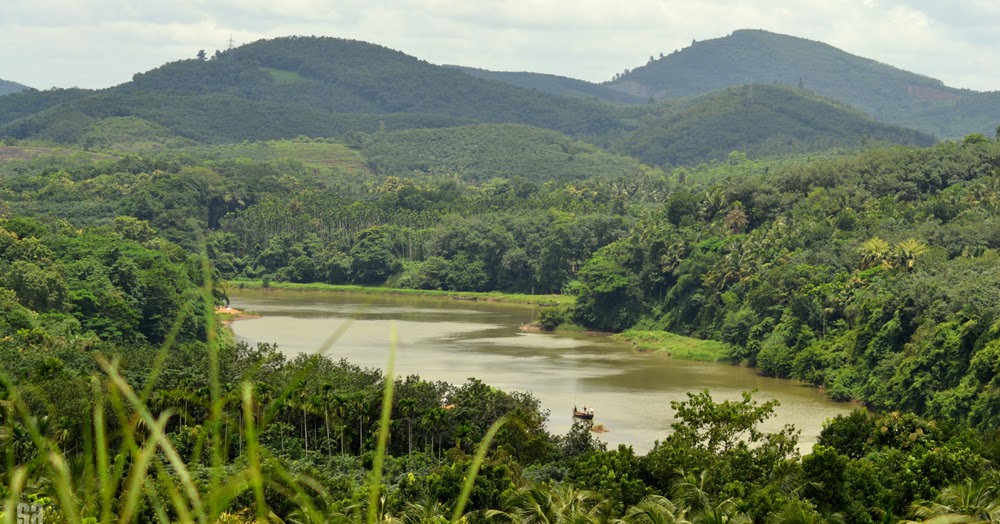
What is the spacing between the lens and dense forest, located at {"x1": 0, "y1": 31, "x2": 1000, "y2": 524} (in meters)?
20.9

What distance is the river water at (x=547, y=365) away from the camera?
2046 inches

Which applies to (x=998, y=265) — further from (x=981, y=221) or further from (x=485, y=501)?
(x=485, y=501)

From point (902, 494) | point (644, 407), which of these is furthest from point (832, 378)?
point (902, 494)

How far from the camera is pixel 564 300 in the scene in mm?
102688

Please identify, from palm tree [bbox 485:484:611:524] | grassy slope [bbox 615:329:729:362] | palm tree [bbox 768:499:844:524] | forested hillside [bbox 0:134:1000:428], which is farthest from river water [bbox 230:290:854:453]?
palm tree [bbox 768:499:844:524]

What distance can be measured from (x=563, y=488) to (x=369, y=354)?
125ft

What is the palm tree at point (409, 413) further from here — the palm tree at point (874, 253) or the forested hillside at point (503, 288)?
the palm tree at point (874, 253)

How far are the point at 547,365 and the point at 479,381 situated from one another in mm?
24403

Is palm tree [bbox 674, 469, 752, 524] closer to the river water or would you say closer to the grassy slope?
the river water

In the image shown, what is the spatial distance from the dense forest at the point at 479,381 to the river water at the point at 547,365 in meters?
2.48

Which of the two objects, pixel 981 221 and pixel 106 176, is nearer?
pixel 981 221

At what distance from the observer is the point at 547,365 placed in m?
66.2

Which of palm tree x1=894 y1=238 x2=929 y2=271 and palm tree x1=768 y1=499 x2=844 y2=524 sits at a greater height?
palm tree x1=894 y1=238 x2=929 y2=271

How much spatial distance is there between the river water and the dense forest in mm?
2476
